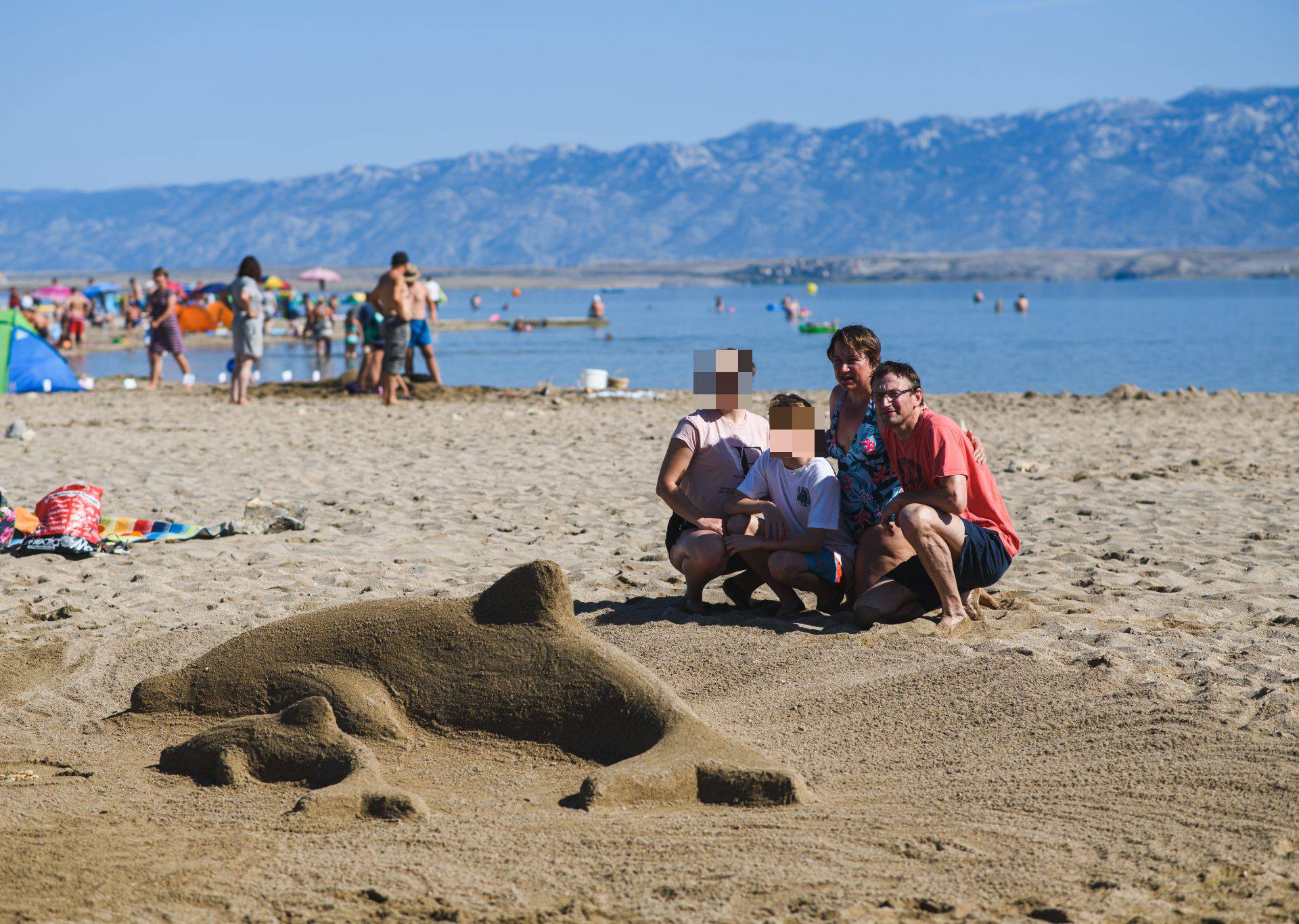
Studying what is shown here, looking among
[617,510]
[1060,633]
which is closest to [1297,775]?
[1060,633]

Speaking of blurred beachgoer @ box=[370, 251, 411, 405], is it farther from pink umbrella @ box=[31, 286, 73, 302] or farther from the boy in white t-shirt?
pink umbrella @ box=[31, 286, 73, 302]

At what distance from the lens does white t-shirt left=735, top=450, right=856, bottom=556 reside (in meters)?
5.19

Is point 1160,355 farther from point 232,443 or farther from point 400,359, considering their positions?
point 232,443

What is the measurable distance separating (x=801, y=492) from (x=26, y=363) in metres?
15.6

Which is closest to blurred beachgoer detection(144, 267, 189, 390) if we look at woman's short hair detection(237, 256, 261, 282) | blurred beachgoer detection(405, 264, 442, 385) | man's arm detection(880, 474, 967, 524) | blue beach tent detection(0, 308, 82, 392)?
blue beach tent detection(0, 308, 82, 392)

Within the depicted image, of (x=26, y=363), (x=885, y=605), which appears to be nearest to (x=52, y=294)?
(x=26, y=363)

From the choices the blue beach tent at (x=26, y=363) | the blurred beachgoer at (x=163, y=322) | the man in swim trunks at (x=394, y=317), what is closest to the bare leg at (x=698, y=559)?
the man in swim trunks at (x=394, y=317)

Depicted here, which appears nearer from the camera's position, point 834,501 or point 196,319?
point 834,501

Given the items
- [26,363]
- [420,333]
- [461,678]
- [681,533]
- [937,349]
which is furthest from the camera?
[937,349]

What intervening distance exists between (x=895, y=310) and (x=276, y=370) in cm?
5270

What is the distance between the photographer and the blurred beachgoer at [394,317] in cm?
1411

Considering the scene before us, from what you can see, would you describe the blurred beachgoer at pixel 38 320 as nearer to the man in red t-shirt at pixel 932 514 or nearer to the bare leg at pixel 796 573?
the bare leg at pixel 796 573

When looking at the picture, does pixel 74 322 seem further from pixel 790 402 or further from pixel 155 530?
pixel 790 402

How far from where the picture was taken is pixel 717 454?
5270mm
